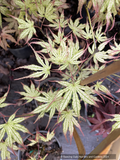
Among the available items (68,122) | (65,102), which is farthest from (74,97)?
(68,122)

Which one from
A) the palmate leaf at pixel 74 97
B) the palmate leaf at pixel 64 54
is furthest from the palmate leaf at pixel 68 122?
the palmate leaf at pixel 64 54

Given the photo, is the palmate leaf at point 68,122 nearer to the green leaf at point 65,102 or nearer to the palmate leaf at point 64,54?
the green leaf at point 65,102

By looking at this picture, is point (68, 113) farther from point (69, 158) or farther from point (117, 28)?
point (117, 28)

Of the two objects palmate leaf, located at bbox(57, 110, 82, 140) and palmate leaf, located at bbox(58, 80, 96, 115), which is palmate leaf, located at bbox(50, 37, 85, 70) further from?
palmate leaf, located at bbox(57, 110, 82, 140)

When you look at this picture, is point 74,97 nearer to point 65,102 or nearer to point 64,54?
point 65,102

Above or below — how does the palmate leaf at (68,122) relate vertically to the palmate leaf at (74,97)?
below

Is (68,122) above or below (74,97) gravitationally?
below

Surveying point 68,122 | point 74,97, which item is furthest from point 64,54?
point 68,122

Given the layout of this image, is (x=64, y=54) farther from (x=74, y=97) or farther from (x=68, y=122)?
(x=68, y=122)

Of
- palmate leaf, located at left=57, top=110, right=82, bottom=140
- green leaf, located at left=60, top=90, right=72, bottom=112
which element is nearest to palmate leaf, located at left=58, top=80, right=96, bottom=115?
green leaf, located at left=60, top=90, right=72, bottom=112

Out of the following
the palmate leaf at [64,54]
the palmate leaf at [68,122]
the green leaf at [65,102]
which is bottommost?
the palmate leaf at [68,122]

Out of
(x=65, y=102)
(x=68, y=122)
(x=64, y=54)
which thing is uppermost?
(x=64, y=54)
